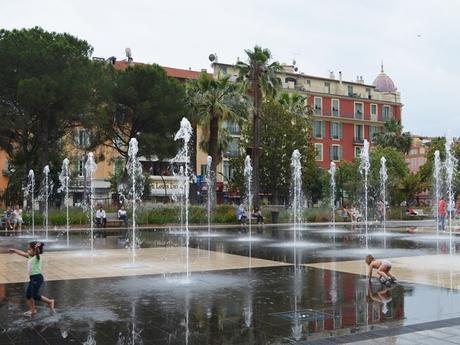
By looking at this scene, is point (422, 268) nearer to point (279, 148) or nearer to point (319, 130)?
point (279, 148)

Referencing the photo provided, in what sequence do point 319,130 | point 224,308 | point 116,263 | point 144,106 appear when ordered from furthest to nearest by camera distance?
point 319,130 < point 144,106 < point 116,263 < point 224,308

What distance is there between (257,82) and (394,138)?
3752cm

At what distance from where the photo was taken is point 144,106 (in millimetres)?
43125

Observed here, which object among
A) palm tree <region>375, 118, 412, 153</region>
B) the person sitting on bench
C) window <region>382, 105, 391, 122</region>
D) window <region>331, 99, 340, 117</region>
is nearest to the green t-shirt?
the person sitting on bench

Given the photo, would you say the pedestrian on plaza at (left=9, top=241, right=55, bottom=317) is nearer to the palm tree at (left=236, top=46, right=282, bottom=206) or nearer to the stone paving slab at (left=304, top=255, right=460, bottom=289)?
the stone paving slab at (left=304, top=255, right=460, bottom=289)

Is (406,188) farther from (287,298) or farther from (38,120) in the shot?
(287,298)

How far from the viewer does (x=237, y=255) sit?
16.8 metres

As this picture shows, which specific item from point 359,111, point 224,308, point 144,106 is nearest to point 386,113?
point 359,111

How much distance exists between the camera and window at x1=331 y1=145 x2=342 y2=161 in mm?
75562

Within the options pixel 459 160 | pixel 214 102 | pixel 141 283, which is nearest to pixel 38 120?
pixel 214 102

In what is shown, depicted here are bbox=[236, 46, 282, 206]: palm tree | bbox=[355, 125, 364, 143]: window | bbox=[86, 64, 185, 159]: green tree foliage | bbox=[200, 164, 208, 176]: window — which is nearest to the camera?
bbox=[236, 46, 282, 206]: palm tree

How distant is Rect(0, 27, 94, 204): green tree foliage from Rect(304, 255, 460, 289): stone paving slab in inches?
1052

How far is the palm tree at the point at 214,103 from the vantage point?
41188 mm

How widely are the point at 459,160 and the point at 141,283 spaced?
55.4 m
